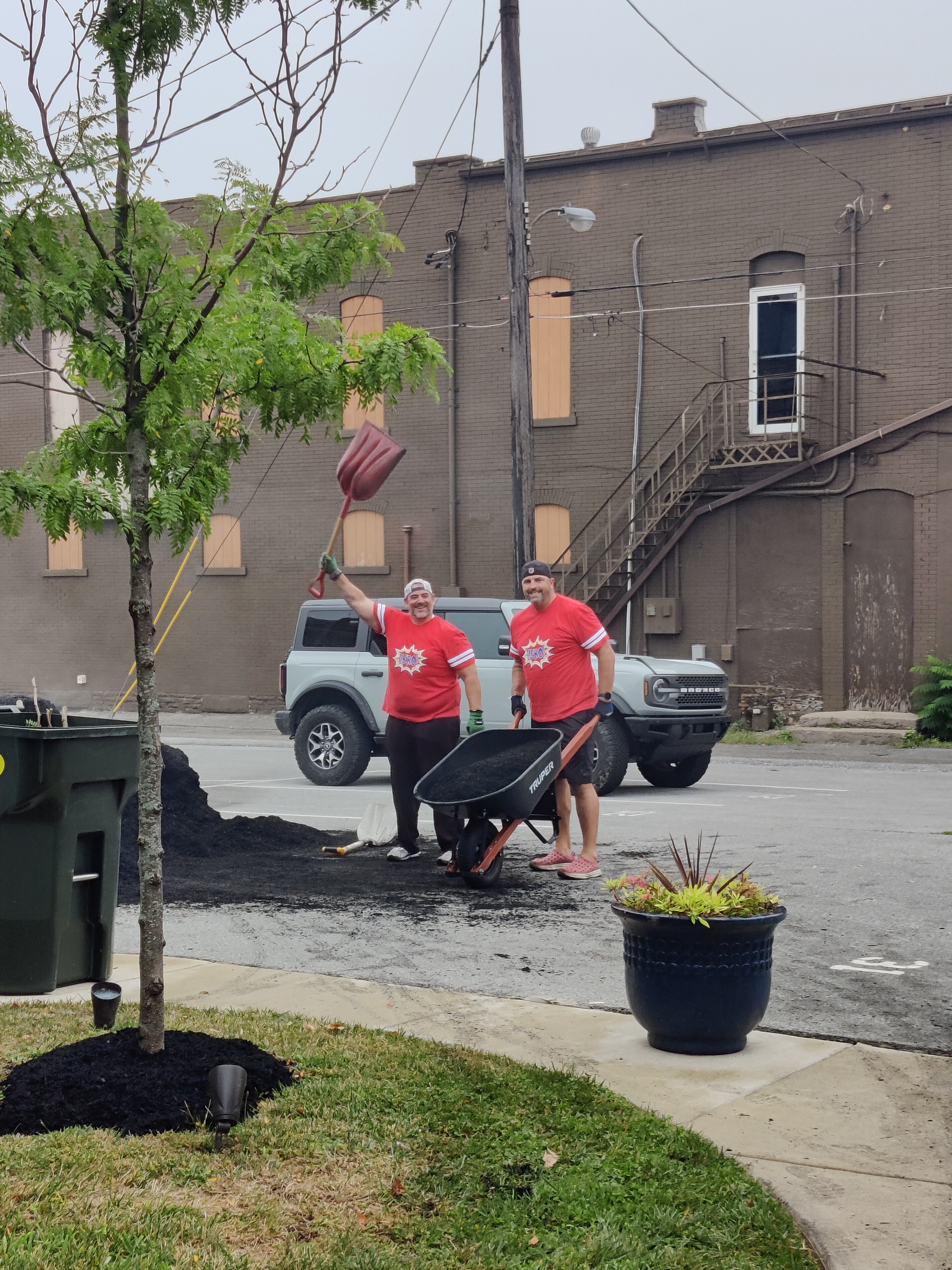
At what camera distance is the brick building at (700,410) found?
77.6ft

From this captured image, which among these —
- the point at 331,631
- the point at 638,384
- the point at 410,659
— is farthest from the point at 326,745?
the point at 638,384

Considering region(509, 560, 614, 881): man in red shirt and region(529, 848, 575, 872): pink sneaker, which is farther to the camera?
region(529, 848, 575, 872): pink sneaker

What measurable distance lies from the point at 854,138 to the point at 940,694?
932 centimetres

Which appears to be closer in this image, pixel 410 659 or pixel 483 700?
pixel 410 659

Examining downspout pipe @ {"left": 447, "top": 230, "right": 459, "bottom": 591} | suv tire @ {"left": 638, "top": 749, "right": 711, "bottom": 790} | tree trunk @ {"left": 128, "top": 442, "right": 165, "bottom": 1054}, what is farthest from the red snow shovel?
downspout pipe @ {"left": 447, "top": 230, "right": 459, "bottom": 591}

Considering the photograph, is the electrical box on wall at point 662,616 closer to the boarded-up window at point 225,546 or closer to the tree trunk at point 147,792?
the boarded-up window at point 225,546

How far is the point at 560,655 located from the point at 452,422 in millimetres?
18239

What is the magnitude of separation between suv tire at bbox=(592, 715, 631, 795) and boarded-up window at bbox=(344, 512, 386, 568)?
14.5 m

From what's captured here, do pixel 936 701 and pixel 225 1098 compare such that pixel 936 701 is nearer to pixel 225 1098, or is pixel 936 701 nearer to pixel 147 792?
pixel 147 792

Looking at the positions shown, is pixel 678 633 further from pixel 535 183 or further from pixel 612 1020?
pixel 612 1020

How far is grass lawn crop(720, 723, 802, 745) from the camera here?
2183 cm

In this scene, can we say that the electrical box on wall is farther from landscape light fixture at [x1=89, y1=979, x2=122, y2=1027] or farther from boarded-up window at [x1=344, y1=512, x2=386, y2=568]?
landscape light fixture at [x1=89, y1=979, x2=122, y2=1027]

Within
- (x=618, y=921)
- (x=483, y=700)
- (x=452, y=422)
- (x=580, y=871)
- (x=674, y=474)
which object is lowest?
(x=618, y=921)

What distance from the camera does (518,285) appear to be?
19781 mm
